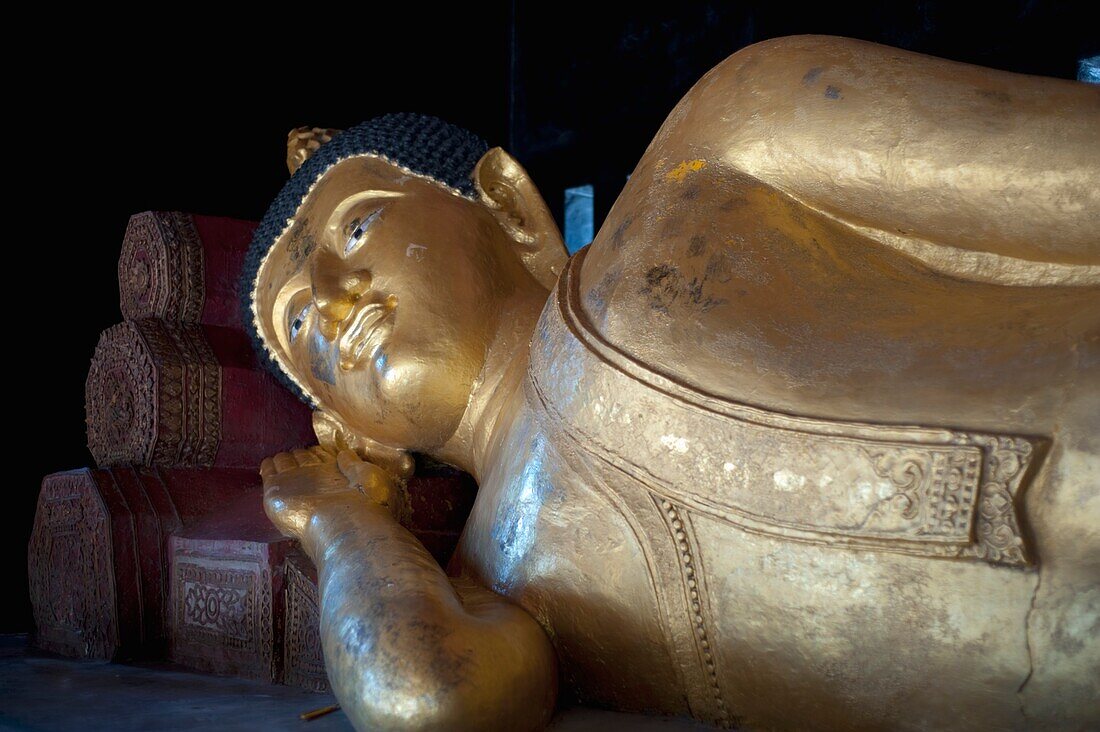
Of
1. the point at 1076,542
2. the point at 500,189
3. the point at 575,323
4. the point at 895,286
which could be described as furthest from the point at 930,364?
the point at 500,189

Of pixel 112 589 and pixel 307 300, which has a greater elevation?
pixel 307 300

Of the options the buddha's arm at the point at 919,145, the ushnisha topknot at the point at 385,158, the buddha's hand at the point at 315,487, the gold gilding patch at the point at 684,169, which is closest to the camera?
the buddha's arm at the point at 919,145

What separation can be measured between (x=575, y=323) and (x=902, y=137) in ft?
2.35

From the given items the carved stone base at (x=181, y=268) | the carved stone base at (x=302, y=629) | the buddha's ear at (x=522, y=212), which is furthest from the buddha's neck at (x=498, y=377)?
the carved stone base at (x=181, y=268)

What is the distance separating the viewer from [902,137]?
1.92m

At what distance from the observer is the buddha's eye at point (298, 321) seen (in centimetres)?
263

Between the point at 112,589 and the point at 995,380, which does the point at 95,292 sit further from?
→ the point at 995,380

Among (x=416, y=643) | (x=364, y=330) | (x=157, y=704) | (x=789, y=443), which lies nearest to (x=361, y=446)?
(x=364, y=330)

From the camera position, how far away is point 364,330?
2.42 metres

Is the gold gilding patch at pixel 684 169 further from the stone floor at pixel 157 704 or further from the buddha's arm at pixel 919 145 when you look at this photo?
the stone floor at pixel 157 704

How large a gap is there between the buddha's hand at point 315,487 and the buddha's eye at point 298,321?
1.11 feet

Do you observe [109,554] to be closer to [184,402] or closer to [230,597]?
[230,597]

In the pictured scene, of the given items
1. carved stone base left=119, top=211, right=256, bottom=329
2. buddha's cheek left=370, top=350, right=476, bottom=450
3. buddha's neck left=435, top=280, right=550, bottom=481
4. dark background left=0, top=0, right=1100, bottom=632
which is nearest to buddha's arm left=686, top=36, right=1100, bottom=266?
buddha's neck left=435, top=280, right=550, bottom=481

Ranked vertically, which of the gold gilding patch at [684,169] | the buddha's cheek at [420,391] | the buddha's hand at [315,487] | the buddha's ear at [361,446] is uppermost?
the gold gilding patch at [684,169]
